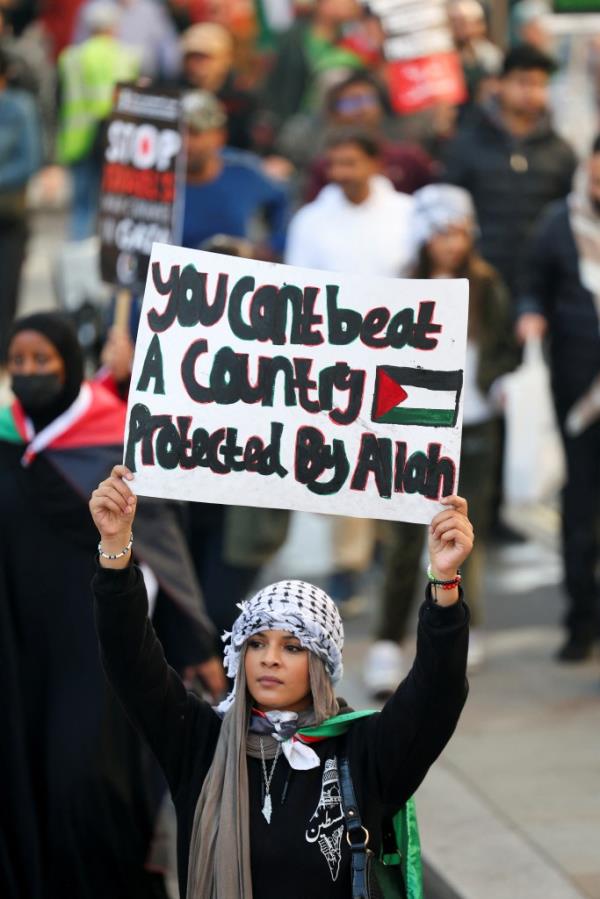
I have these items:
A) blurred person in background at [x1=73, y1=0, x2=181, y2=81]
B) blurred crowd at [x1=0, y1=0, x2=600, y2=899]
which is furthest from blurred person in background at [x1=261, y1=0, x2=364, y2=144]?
blurred person in background at [x1=73, y1=0, x2=181, y2=81]

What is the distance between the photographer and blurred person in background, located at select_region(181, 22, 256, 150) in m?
11.9

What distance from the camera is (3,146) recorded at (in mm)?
11203

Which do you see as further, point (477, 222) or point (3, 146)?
point (3, 146)

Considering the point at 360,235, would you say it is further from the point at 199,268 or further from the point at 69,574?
the point at 199,268

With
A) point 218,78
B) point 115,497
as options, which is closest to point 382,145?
point 218,78

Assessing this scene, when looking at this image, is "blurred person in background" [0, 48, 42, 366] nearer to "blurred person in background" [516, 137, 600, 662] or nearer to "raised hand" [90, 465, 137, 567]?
"blurred person in background" [516, 137, 600, 662]

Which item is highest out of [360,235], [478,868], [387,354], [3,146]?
[3,146]

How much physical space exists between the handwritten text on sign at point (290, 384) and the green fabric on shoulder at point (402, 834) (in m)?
0.45

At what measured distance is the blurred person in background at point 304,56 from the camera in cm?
1466

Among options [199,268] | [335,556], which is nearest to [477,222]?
[335,556]

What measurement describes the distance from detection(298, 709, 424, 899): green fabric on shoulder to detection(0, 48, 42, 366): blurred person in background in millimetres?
7686

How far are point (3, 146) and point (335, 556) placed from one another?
400 cm

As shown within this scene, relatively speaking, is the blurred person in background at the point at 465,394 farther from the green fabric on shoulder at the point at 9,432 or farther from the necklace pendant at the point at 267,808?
the necklace pendant at the point at 267,808

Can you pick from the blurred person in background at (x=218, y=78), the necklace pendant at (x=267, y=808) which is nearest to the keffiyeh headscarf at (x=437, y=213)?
the necklace pendant at (x=267, y=808)
